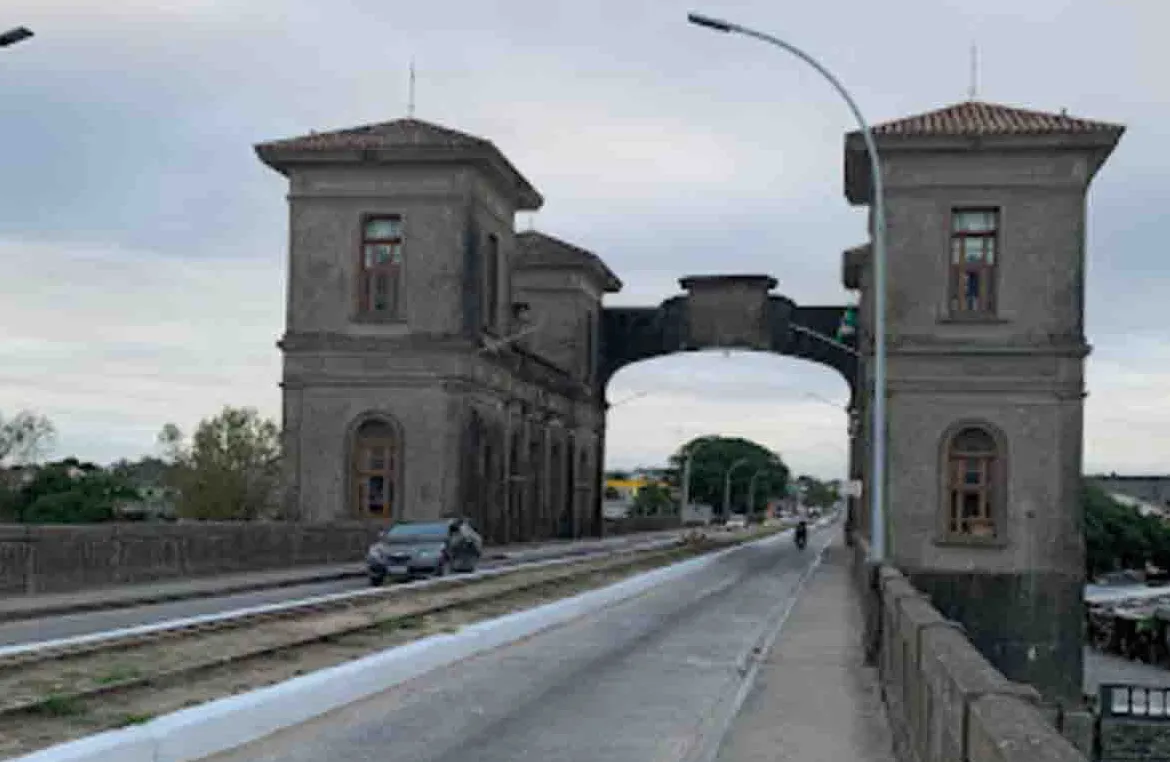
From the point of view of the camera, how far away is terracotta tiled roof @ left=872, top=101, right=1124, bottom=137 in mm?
38812

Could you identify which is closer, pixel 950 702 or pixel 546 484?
pixel 950 702

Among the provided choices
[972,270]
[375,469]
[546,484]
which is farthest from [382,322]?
[972,270]

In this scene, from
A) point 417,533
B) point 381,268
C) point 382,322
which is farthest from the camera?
point 381,268

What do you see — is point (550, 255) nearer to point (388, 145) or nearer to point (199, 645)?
point (388, 145)

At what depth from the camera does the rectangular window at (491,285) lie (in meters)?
51.1

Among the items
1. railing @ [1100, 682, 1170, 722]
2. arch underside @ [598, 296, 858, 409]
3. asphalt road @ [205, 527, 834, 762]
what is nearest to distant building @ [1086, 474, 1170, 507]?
arch underside @ [598, 296, 858, 409]

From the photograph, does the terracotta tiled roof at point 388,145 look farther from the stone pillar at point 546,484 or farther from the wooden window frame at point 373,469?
the stone pillar at point 546,484

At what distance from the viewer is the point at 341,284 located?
157 feet

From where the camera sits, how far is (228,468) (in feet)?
245

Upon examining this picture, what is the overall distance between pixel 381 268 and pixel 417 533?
1638 centimetres

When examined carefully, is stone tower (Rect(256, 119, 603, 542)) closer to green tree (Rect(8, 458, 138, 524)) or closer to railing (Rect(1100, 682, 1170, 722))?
railing (Rect(1100, 682, 1170, 722))

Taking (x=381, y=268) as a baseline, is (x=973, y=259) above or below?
below

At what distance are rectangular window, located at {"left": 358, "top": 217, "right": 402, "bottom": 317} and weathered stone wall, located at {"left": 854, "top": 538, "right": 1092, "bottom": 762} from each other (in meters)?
32.7

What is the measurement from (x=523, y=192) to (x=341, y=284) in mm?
10367
